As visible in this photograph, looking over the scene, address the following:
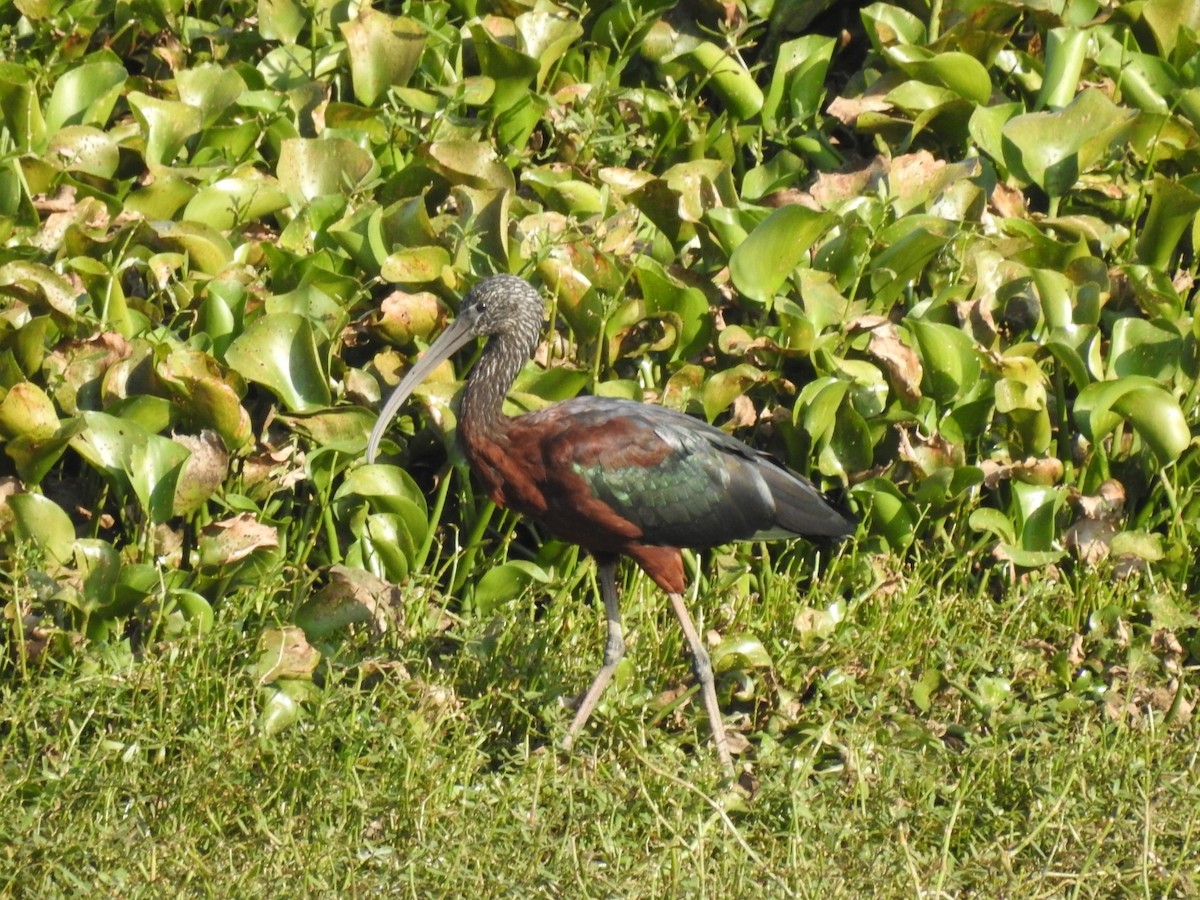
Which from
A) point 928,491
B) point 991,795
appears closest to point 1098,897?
point 991,795

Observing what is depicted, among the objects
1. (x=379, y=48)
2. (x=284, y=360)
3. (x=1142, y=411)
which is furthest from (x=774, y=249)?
(x=379, y=48)

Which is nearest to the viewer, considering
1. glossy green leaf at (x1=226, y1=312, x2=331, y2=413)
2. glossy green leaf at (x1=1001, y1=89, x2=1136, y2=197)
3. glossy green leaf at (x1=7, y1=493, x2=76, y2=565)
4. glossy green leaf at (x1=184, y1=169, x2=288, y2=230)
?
glossy green leaf at (x1=7, y1=493, x2=76, y2=565)

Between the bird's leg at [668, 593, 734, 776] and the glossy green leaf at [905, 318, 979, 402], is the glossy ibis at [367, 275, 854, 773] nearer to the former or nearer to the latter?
the bird's leg at [668, 593, 734, 776]

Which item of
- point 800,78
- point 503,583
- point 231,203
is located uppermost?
point 800,78

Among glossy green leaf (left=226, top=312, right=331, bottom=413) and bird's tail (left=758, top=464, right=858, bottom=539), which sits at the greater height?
glossy green leaf (left=226, top=312, right=331, bottom=413)

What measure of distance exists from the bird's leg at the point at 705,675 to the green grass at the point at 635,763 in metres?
0.10

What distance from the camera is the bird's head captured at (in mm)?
4934

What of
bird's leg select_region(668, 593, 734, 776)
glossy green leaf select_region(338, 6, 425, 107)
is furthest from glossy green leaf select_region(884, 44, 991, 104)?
bird's leg select_region(668, 593, 734, 776)

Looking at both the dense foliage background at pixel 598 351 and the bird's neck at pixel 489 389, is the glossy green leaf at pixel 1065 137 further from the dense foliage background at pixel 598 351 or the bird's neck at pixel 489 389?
the bird's neck at pixel 489 389

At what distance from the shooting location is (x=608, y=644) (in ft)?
16.1

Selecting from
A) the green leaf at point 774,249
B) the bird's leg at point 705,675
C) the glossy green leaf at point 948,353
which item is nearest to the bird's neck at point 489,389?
the bird's leg at point 705,675

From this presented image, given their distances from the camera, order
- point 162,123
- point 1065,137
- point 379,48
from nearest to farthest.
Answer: point 162,123 < point 1065,137 < point 379,48

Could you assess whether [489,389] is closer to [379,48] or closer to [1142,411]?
[379,48]

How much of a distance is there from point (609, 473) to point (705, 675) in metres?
0.64
